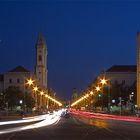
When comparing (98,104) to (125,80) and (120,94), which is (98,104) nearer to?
(120,94)

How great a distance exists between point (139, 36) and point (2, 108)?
4225 centimetres

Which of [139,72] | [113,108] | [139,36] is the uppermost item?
[139,36]

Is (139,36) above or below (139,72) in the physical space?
above

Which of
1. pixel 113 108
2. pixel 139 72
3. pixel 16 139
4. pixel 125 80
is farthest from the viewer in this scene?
pixel 125 80

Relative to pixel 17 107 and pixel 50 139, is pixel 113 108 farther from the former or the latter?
pixel 50 139

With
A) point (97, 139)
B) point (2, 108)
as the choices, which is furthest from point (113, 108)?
point (97, 139)

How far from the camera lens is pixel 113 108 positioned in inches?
5935

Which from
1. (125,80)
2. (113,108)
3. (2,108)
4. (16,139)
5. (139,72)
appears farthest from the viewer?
(125,80)

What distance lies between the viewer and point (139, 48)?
135250mm

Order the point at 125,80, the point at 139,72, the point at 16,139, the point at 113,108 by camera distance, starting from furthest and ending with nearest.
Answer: the point at 125,80 → the point at 113,108 → the point at 139,72 → the point at 16,139

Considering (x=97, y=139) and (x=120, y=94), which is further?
(x=120, y=94)

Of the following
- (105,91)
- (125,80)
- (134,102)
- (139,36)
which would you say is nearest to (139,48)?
(139,36)

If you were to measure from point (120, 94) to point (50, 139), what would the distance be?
116m

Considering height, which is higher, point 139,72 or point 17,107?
point 139,72
